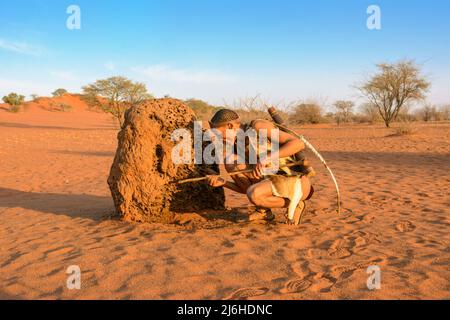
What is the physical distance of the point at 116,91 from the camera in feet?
98.9

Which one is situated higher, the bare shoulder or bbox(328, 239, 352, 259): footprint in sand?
the bare shoulder

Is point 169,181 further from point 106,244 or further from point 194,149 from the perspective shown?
point 106,244

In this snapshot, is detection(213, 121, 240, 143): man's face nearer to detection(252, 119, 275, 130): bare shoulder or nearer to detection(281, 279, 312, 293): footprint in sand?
detection(252, 119, 275, 130): bare shoulder

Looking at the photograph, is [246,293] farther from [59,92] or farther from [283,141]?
[59,92]

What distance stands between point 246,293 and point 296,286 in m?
0.36

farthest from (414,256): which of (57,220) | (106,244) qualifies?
(57,220)

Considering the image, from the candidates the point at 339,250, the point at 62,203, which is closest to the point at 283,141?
the point at 339,250

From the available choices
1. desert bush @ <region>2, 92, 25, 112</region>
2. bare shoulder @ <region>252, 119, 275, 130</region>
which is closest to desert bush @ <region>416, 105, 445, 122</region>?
bare shoulder @ <region>252, 119, 275, 130</region>

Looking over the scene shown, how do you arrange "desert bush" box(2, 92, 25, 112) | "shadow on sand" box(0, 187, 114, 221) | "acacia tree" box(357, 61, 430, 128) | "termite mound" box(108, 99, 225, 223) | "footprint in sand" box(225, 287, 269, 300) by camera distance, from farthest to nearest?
"desert bush" box(2, 92, 25, 112)
"acacia tree" box(357, 61, 430, 128)
"shadow on sand" box(0, 187, 114, 221)
"termite mound" box(108, 99, 225, 223)
"footprint in sand" box(225, 287, 269, 300)

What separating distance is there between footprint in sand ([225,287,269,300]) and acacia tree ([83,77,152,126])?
28722 millimetres

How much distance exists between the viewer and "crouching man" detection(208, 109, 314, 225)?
12.5 ft

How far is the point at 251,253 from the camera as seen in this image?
3.26 metres
